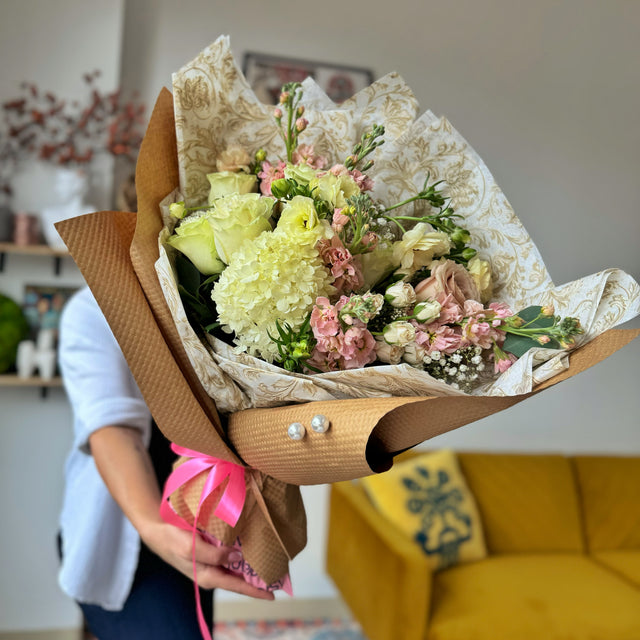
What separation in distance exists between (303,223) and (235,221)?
0.24 feet

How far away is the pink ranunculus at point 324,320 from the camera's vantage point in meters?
0.66

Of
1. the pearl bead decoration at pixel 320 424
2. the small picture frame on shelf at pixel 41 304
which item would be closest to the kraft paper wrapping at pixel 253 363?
the pearl bead decoration at pixel 320 424

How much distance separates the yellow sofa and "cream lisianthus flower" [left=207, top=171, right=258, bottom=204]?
5.85 feet

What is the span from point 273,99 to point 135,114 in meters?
0.70

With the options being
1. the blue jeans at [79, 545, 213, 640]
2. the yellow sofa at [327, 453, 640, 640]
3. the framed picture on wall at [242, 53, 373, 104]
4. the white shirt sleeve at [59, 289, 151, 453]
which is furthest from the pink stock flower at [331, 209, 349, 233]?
the framed picture on wall at [242, 53, 373, 104]

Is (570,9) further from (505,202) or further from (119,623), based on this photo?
(119,623)

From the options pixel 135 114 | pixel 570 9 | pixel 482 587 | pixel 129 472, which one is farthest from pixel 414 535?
pixel 570 9

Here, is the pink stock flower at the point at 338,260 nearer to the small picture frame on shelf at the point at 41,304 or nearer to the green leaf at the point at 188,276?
the green leaf at the point at 188,276

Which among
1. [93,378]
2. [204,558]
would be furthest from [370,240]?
[93,378]

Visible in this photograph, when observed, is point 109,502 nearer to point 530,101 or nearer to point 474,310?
point 474,310

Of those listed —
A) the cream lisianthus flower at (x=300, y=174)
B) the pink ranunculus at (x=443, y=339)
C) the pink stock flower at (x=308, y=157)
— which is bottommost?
the pink ranunculus at (x=443, y=339)

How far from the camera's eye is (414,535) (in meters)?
2.62

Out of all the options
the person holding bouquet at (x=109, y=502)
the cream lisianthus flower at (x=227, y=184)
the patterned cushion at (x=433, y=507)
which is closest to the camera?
the cream lisianthus flower at (x=227, y=184)

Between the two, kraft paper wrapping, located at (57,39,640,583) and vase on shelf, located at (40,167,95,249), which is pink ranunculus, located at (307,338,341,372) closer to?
kraft paper wrapping, located at (57,39,640,583)
